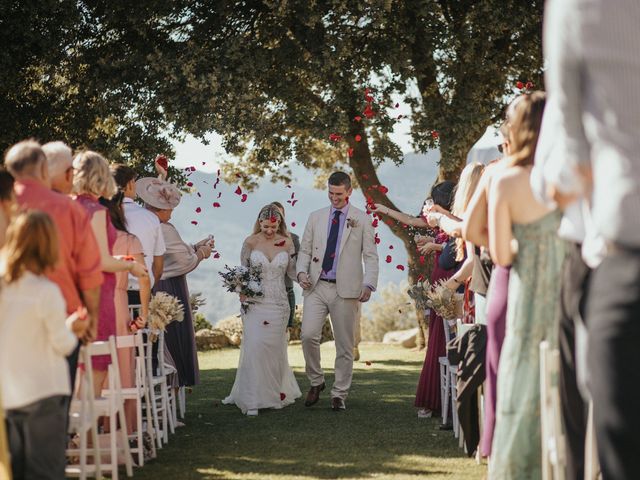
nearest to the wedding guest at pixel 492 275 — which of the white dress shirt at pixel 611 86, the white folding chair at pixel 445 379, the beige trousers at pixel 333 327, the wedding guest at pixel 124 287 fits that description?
the white dress shirt at pixel 611 86

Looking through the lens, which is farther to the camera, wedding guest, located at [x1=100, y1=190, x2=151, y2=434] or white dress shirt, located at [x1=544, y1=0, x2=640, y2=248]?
wedding guest, located at [x1=100, y1=190, x2=151, y2=434]

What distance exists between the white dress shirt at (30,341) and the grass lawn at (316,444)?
255cm

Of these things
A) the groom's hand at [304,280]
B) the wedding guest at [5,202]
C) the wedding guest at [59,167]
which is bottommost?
the groom's hand at [304,280]

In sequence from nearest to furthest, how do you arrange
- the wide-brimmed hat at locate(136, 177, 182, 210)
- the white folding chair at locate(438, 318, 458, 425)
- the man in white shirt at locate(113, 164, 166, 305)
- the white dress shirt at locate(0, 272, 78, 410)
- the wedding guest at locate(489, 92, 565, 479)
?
the white dress shirt at locate(0, 272, 78, 410)
the wedding guest at locate(489, 92, 565, 479)
the man in white shirt at locate(113, 164, 166, 305)
the white folding chair at locate(438, 318, 458, 425)
the wide-brimmed hat at locate(136, 177, 182, 210)

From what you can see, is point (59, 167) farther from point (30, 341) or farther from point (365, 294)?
point (365, 294)

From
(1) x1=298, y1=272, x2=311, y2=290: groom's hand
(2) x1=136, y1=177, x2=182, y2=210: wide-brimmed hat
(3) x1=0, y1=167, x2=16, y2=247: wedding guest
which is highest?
(2) x1=136, y1=177, x2=182, y2=210: wide-brimmed hat

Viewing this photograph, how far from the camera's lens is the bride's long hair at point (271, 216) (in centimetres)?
1109

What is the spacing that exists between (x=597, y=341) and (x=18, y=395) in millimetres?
2758

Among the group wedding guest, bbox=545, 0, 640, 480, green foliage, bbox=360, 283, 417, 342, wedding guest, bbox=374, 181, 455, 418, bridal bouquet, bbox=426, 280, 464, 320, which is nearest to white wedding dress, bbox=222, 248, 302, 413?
wedding guest, bbox=374, 181, 455, 418

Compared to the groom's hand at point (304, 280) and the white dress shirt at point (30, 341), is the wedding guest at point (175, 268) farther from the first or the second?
the white dress shirt at point (30, 341)

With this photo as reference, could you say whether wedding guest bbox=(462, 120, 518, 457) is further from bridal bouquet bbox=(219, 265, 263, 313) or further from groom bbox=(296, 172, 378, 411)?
bridal bouquet bbox=(219, 265, 263, 313)

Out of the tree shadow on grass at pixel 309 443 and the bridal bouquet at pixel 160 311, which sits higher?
the bridal bouquet at pixel 160 311

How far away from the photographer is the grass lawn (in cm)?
708

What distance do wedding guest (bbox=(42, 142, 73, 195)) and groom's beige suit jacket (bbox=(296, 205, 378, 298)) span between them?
483 cm
